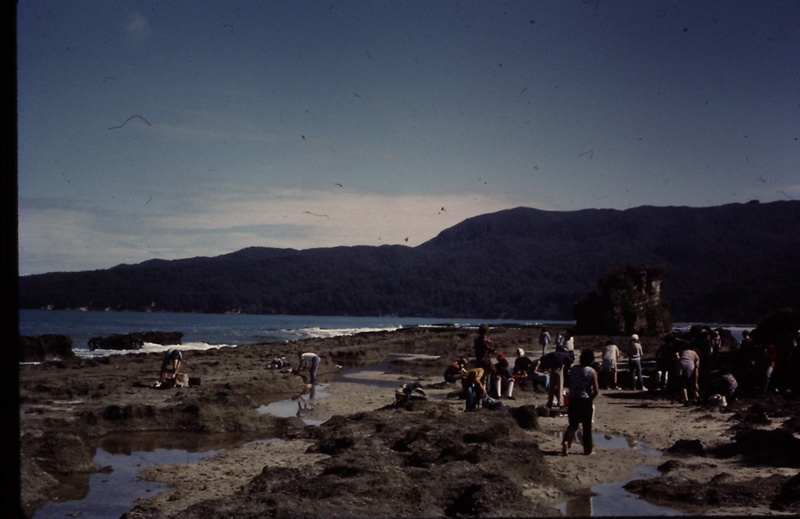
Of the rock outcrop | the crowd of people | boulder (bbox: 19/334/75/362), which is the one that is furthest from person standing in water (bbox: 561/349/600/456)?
the rock outcrop

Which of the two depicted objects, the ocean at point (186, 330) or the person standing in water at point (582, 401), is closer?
the person standing in water at point (582, 401)

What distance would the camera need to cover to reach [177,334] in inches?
2741

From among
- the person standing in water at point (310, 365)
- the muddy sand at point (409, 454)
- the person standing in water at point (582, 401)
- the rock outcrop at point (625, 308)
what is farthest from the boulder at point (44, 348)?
the rock outcrop at point (625, 308)

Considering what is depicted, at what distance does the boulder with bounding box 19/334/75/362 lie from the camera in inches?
1549

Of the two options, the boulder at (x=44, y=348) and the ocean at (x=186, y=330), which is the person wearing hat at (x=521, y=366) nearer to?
the boulder at (x=44, y=348)

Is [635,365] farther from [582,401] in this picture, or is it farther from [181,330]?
[181,330]

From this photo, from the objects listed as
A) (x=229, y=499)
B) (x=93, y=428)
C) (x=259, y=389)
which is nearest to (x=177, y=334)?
(x=259, y=389)

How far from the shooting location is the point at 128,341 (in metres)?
60.7

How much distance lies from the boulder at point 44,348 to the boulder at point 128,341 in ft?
56.5

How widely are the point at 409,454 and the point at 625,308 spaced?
59903 millimetres

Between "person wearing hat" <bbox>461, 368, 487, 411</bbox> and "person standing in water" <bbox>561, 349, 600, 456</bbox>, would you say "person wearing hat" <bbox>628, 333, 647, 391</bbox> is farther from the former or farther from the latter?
"person standing in water" <bbox>561, 349, 600, 456</bbox>

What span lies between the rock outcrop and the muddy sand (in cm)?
4838

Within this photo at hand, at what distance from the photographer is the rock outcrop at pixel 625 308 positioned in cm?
6556

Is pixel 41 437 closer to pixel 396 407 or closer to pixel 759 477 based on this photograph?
pixel 396 407
